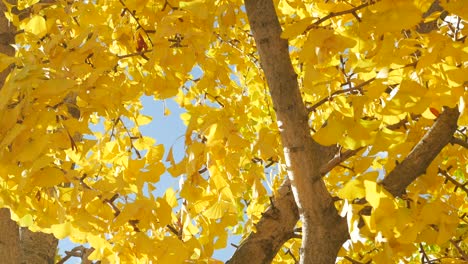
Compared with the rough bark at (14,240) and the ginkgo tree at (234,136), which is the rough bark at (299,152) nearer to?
the ginkgo tree at (234,136)

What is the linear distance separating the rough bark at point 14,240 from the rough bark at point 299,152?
1.27 meters

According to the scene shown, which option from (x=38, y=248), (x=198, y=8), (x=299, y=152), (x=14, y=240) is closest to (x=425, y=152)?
(x=299, y=152)

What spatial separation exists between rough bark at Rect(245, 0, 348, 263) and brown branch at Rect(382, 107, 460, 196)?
0.18 m

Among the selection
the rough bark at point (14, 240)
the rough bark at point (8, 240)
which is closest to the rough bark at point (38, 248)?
the rough bark at point (14, 240)

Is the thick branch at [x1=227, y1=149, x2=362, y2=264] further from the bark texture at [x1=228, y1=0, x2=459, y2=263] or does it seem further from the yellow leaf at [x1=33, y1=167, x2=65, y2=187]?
the yellow leaf at [x1=33, y1=167, x2=65, y2=187]

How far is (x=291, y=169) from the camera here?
5.38ft

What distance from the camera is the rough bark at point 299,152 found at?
5.34 ft

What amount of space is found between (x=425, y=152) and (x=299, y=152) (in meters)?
0.32

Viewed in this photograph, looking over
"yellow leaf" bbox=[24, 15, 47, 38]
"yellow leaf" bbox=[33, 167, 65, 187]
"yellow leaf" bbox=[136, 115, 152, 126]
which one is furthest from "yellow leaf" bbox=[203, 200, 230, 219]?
"yellow leaf" bbox=[24, 15, 47, 38]

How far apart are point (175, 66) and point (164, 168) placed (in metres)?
0.29

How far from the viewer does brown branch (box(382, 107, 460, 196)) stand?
1555 millimetres

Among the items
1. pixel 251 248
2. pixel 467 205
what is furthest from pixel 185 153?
pixel 467 205

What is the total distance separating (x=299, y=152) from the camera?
1.62 meters

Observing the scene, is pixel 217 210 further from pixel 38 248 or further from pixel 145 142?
pixel 38 248
